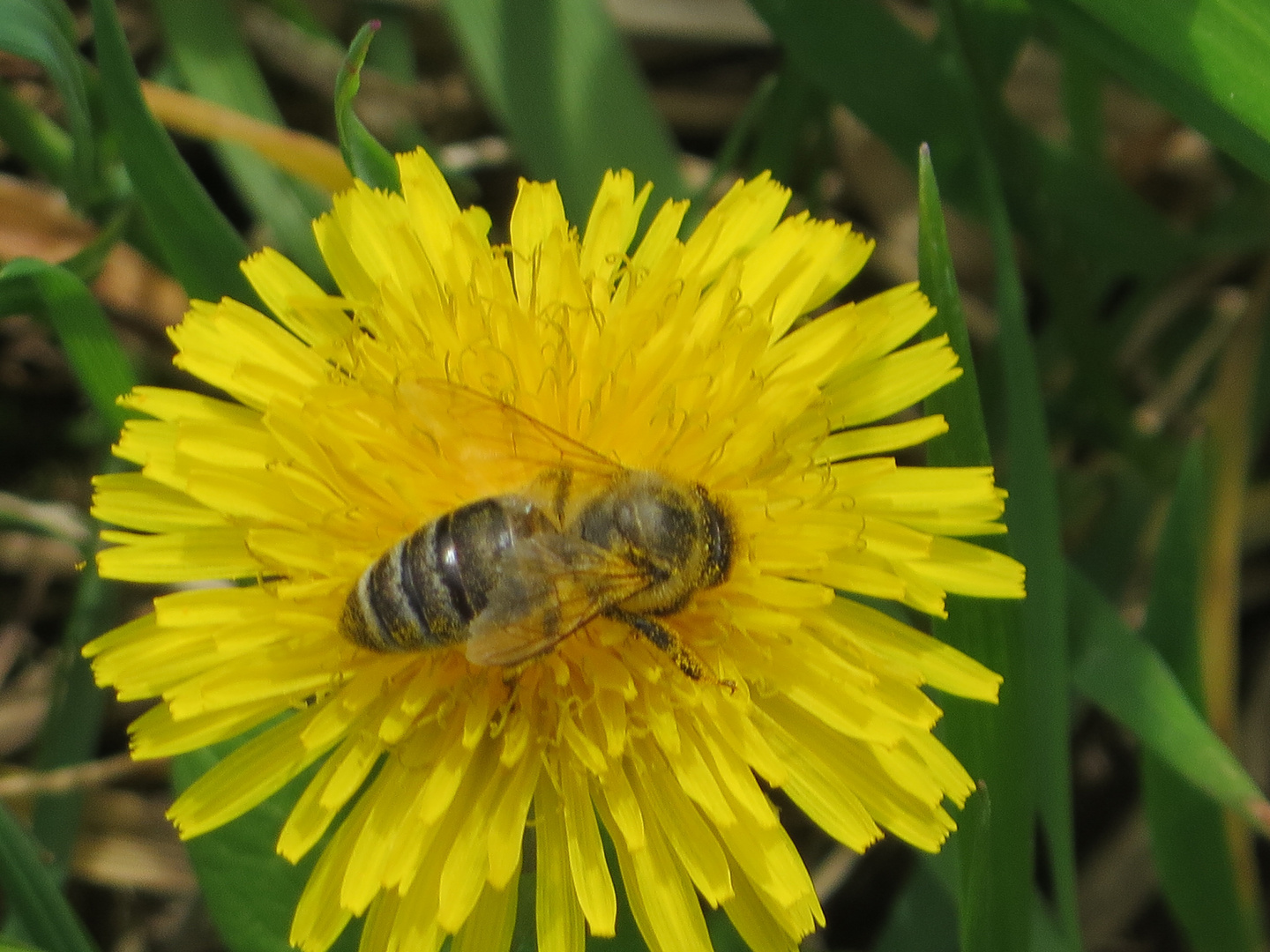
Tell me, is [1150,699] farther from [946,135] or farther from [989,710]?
[946,135]

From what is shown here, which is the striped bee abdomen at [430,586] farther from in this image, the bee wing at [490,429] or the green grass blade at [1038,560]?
the green grass blade at [1038,560]

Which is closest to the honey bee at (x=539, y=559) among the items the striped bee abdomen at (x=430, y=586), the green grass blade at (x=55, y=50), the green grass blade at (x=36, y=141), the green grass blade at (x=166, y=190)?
the striped bee abdomen at (x=430, y=586)

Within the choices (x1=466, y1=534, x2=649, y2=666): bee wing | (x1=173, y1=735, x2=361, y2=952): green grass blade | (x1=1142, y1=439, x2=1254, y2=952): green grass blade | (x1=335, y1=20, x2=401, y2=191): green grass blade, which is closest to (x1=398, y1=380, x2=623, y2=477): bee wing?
(x1=466, y1=534, x2=649, y2=666): bee wing

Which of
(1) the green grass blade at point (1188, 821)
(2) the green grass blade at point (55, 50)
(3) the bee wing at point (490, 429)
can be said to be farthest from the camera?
(1) the green grass blade at point (1188, 821)

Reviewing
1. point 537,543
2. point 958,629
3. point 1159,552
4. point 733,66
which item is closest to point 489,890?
point 537,543

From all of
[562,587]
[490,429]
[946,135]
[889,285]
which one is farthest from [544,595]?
[889,285]

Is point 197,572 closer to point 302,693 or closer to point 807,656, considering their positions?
point 302,693
